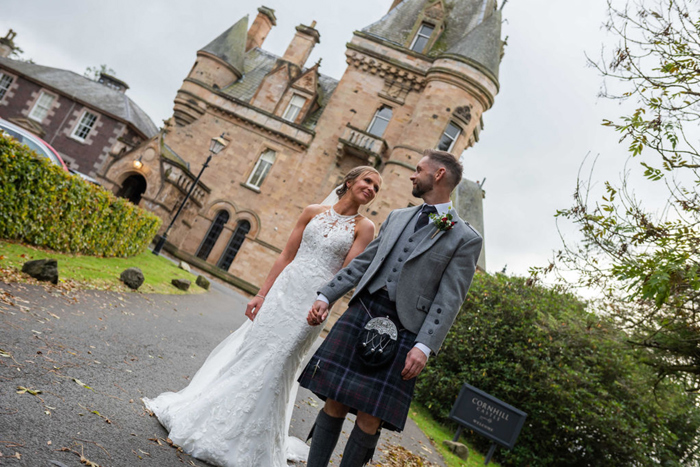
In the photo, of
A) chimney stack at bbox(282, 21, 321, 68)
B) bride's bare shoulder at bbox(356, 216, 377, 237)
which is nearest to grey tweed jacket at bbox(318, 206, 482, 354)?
bride's bare shoulder at bbox(356, 216, 377, 237)

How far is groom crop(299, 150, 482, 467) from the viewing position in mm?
3133

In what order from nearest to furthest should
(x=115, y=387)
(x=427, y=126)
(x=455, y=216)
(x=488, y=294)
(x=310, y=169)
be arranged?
(x=455, y=216) → (x=115, y=387) → (x=488, y=294) → (x=427, y=126) → (x=310, y=169)

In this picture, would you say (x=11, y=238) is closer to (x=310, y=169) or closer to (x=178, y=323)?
(x=178, y=323)

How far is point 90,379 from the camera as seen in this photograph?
4148 millimetres

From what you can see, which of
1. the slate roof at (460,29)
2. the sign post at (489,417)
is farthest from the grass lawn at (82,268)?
the slate roof at (460,29)

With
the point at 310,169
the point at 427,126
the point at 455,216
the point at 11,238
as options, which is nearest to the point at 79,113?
the point at 310,169

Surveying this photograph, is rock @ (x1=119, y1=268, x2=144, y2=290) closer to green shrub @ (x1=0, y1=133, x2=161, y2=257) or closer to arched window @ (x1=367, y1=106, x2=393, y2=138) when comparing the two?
green shrub @ (x1=0, y1=133, x2=161, y2=257)

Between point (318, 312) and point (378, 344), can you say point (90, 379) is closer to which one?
point (318, 312)

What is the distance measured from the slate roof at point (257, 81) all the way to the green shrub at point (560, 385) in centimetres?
1812

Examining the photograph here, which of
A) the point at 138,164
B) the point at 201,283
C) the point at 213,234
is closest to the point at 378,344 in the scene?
the point at 201,283

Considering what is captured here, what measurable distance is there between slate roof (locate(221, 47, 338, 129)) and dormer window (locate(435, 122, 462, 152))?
7991 millimetres

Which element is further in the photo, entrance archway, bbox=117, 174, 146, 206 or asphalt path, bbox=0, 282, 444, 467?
entrance archway, bbox=117, 174, 146, 206

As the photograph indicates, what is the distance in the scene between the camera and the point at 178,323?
8938 mm

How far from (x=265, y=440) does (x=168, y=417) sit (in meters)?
0.80
